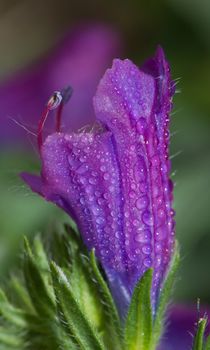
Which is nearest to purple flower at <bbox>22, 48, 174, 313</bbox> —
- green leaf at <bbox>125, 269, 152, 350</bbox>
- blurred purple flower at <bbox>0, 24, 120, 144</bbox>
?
green leaf at <bbox>125, 269, 152, 350</bbox>

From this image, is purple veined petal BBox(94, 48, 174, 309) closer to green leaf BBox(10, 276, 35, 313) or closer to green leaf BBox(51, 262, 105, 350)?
green leaf BBox(51, 262, 105, 350)

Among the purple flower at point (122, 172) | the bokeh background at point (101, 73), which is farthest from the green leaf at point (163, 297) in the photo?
the bokeh background at point (101, 73)

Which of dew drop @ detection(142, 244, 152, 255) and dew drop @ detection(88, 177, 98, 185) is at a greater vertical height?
dew drop @ detection(88, 177, 98, 185)

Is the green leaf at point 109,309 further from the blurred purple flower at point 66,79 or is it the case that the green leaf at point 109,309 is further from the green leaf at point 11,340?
the blurred purple flower at point 66,79

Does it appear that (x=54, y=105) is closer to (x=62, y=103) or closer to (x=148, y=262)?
(x=62, y=103)

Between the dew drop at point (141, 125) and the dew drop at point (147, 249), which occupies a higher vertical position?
the dew drop at point (141, 125)
